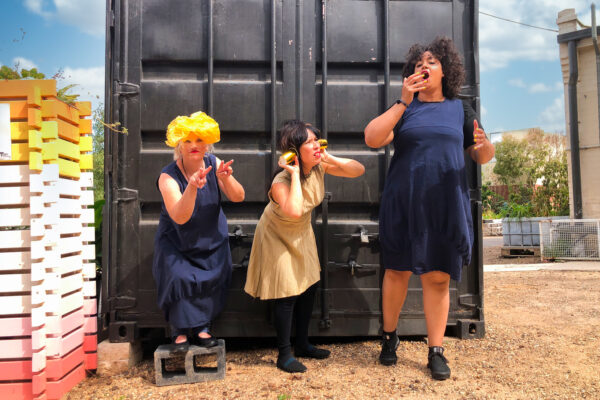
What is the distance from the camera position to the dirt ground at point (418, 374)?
2373 mm

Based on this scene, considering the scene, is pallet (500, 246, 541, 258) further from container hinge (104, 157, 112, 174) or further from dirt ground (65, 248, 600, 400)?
container hinge (104, 157, 112, 174)

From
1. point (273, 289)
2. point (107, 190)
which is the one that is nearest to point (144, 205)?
point (107, 190)

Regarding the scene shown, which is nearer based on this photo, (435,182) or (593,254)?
(435,182)

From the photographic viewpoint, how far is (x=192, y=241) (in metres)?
2.56

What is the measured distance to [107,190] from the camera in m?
2.99

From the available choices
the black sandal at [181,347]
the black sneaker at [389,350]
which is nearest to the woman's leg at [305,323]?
the black sneaker at [389,350]

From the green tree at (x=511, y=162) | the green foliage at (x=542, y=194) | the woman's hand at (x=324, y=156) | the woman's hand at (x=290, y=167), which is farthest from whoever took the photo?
the green tree at (x=511, y=162)

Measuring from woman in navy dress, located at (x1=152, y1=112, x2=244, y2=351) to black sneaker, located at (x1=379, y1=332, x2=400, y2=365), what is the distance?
3.61 ft

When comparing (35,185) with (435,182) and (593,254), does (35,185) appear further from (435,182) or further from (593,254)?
(593,254)

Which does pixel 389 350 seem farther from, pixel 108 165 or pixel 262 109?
pixel 108 165

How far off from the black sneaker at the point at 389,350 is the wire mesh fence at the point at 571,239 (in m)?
7.24

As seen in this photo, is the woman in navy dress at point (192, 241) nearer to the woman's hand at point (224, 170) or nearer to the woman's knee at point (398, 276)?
the woman's hand at point (224, 170)

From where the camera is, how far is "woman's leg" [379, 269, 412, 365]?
2.73 m

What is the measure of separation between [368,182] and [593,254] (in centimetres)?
753
